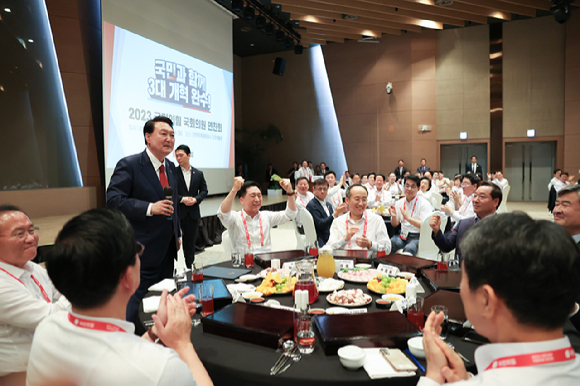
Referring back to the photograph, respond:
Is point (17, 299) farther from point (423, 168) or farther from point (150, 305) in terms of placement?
point (423, 168)

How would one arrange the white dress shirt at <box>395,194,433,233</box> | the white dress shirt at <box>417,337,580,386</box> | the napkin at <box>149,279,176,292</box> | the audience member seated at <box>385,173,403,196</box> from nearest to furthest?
the white dress shirt at <box>417,337,580,386</box> < the napkin at <box>149,279,176,292</box> < the white dress shirt at <box>395,194,433,233</box> < the audience member seated at <box>385,173,403,196</box>

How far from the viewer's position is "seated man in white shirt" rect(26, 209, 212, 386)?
30.8 inches

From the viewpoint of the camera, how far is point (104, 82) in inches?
212

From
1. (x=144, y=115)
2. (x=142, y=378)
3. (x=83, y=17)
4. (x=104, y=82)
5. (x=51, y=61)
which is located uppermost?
(x=83, y=17)

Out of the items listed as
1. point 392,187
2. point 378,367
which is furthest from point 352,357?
point 392,187

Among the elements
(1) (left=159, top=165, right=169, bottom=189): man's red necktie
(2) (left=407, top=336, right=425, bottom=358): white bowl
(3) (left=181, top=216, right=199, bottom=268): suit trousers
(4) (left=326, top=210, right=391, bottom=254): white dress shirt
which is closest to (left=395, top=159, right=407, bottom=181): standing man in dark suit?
(3) (left=181, top=216, right=199, bottom=268): suit trousers

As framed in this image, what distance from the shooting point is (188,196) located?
13.7ft

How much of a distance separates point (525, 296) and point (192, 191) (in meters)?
4.00

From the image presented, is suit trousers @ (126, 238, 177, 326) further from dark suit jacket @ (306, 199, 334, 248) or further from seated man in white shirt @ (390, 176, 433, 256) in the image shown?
seated man in white shirt @ (390, 176, 433, 256)

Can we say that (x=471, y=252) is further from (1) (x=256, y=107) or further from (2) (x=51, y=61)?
(1) (x=256, y=107)

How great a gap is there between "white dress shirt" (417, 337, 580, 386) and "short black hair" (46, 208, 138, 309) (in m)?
0.81

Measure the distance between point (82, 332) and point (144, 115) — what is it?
5.81 meters

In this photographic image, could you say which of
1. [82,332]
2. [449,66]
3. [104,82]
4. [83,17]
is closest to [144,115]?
[104,82]

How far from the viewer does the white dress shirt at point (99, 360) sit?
0.77m
